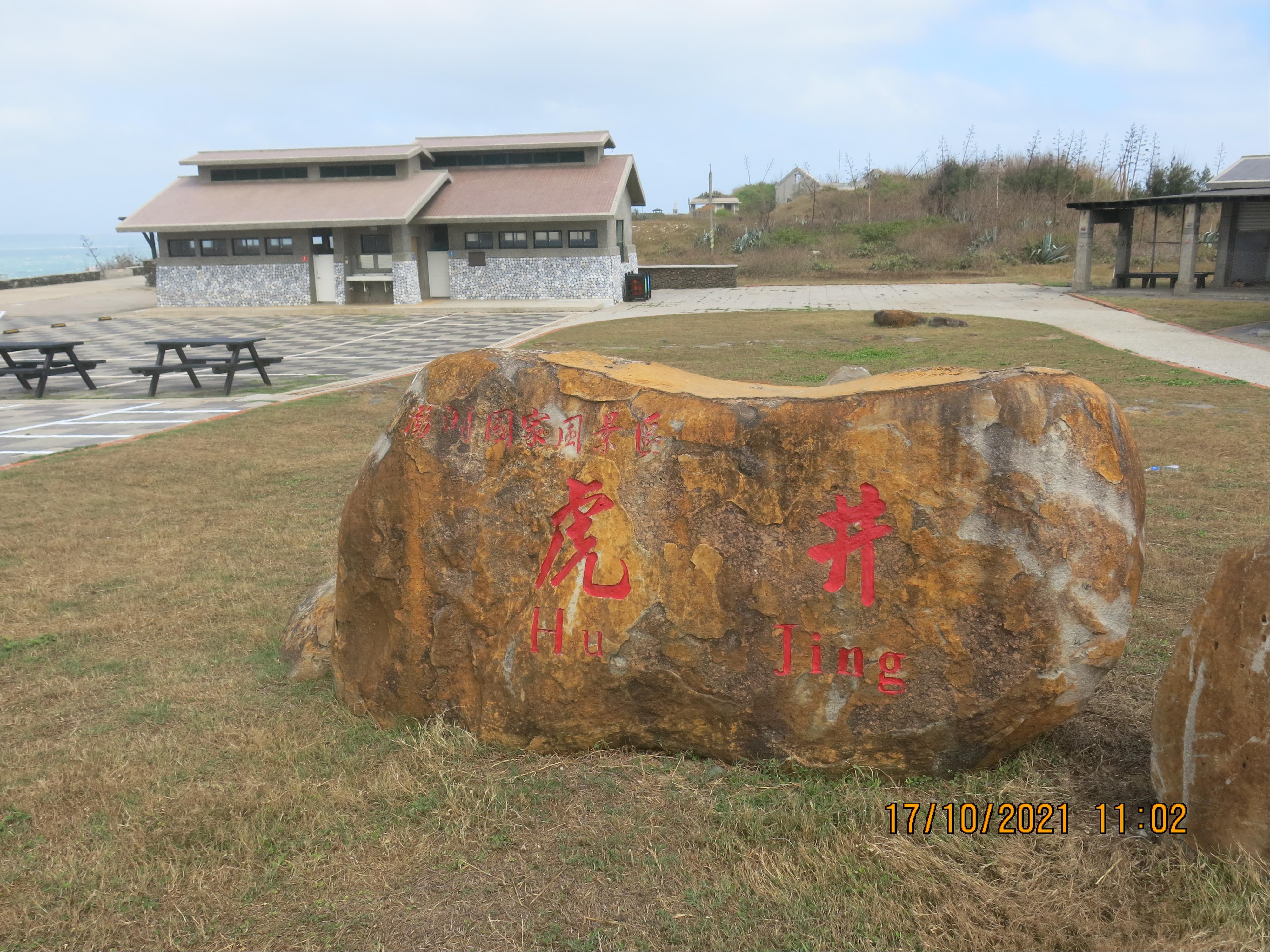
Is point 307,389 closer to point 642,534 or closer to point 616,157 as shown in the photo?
point 642,534

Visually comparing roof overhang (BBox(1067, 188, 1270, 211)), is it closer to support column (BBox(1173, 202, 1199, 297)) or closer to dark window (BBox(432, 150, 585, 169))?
support column (BBox(1173, 202, 1199, 297))

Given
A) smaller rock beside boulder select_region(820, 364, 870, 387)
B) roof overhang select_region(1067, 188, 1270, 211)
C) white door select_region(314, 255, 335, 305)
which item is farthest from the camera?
white door select_region(314, 255, 335, 305)

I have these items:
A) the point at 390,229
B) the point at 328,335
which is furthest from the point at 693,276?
the point at 328,335

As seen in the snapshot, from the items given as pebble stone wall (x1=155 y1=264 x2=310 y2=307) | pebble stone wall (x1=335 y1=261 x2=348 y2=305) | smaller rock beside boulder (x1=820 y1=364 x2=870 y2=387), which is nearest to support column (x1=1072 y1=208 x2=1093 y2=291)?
smaller rock beside boulder (x1=820 y1=364 x2=870 y2=387)

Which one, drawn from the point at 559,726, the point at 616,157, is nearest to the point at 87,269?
the point at 616,157

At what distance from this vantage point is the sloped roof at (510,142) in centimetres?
2948

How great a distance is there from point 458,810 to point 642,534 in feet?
3.88

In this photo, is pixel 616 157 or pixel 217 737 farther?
pixel 616 157

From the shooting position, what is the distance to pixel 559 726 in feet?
12.4

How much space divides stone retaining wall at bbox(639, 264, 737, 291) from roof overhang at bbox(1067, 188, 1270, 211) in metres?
10.9

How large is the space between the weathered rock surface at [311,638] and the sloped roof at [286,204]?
22934 mm

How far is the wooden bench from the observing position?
84.0ft

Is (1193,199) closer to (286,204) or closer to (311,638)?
(286,204)

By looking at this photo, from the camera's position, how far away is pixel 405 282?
92.8 ft
